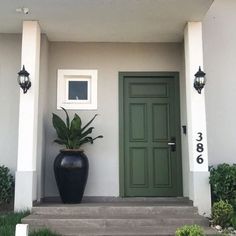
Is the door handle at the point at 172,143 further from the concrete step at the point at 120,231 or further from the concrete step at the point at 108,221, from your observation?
the concrete step at the point at 120,231

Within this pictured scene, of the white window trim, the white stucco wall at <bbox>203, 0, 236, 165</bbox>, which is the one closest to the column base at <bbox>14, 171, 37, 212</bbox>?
the white window trim

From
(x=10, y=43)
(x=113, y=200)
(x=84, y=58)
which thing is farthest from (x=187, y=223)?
(x=10, y=43)

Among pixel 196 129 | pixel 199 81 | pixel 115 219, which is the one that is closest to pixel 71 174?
pixel 115 219

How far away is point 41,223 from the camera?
5285 mm

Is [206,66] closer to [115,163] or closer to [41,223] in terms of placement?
[115,163]

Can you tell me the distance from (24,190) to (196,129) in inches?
114

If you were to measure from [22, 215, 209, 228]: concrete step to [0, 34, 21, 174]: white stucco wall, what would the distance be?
5.17 feet

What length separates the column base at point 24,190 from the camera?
19.1ft

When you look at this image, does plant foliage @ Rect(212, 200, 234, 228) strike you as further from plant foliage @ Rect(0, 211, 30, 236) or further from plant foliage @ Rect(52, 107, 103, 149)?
plant foliage @ Rect(0, 211, 30, 236)

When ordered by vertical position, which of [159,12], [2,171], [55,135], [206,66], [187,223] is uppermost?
[159,12]

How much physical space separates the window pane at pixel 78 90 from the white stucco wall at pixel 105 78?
280 mm

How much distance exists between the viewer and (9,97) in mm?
6828

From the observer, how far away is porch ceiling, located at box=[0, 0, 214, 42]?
566 centimetres

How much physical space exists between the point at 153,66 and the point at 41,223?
358 centimetres
